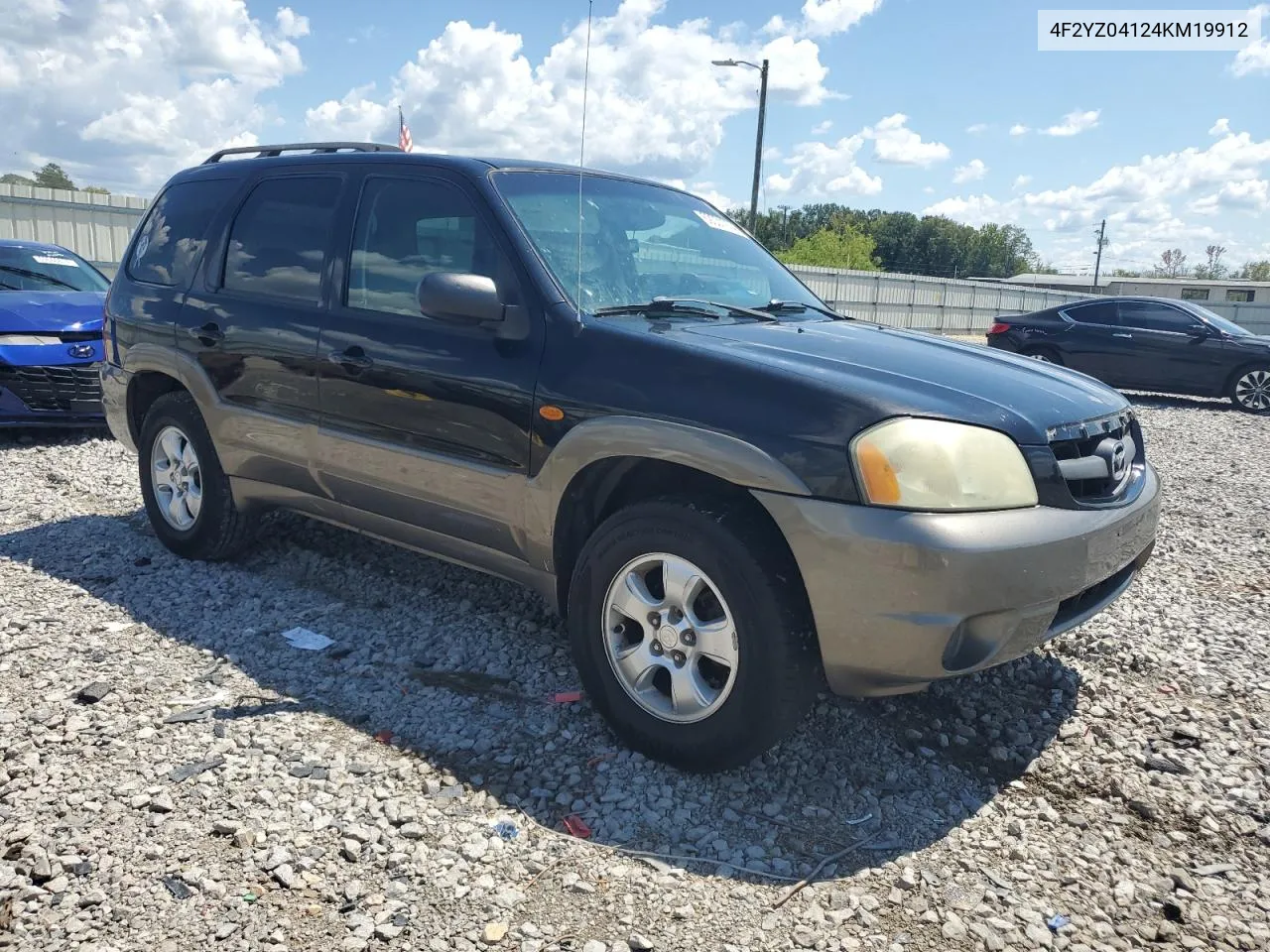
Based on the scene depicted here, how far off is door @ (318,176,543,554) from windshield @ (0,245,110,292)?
609cm

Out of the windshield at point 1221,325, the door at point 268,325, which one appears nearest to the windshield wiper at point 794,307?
the door at point 268,325

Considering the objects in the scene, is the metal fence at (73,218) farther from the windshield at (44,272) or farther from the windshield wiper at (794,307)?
the windshield wiper at (794,307)

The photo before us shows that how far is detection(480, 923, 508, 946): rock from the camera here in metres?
2.30

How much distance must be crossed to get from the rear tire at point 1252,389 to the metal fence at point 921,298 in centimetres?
1238

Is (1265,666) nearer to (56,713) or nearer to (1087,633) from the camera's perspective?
(1087,633)

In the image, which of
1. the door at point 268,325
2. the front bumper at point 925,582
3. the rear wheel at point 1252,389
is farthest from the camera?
the rear wheel at point 1252,389

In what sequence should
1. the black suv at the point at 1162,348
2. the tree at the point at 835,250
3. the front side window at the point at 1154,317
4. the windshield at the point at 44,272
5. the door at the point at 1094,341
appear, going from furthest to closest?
the tree at the point at 835,250 → the door at the point at 1094,341 → the front side window at the point at 1154,317 → the black suv at the point at 1162,348 → the windshield at the point at 44,272

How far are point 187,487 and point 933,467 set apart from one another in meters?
3.81

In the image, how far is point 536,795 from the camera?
9.64 feet

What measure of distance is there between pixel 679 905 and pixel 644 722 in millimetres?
678

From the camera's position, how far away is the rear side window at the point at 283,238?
13.5ft

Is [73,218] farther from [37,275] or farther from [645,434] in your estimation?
[645,434]

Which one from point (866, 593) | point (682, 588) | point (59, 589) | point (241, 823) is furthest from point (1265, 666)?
point (59, 589)

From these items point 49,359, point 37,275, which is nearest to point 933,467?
point 49,359
